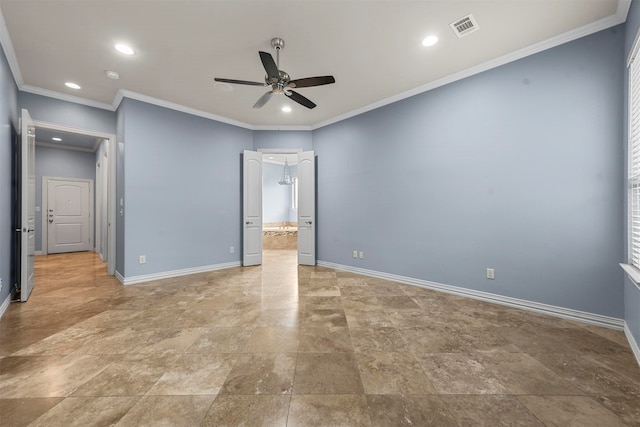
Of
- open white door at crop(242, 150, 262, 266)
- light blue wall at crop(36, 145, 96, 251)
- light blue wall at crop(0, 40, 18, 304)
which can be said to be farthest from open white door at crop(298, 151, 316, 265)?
light blue wall at crop(36, 145, 96, 251)

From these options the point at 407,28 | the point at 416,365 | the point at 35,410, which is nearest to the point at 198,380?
the point at 35,410

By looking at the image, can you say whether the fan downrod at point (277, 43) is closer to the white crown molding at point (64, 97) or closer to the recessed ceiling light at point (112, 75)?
the recessed ceiling light at point (112, 75)

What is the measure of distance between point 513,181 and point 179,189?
489 centimetres

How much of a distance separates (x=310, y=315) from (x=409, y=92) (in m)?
3.48

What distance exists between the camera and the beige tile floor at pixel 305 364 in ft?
4.64

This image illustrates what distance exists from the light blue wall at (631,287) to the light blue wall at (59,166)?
10.4m

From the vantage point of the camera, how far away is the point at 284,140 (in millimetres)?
5430

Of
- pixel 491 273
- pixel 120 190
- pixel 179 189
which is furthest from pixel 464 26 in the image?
pixel 120 190

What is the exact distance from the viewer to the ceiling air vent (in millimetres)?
2447

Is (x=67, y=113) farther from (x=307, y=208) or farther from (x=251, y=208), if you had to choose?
(x=307, y=208)

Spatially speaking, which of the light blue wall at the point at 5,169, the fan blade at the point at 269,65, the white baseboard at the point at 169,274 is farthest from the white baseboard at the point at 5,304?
the fan blade at the point at 269,65

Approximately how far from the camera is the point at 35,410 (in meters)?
1.42

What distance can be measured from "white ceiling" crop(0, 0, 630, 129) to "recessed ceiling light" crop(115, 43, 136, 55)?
0.06 m

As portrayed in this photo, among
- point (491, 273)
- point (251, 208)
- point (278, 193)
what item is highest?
point (278, 193)
